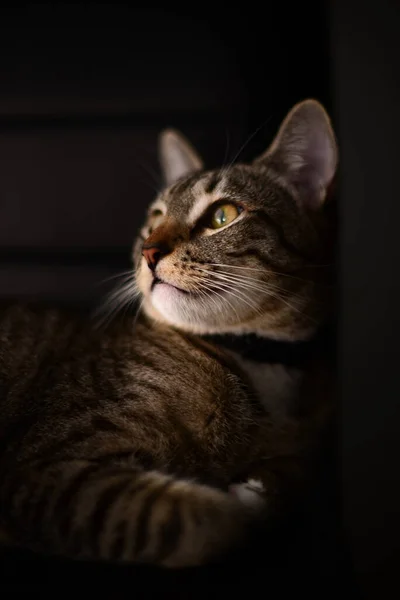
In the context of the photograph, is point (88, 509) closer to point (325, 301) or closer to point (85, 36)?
point (325, 301)

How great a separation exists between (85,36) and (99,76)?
9 centimetres

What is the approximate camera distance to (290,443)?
110cm

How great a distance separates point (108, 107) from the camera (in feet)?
4.55

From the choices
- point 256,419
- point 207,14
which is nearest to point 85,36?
point 207,14

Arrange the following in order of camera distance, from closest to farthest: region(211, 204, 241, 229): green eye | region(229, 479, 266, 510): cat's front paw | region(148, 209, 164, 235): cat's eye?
region(229, 479, 266, 510): cat's front paw, region(211, 204, 241, 229): green eye, region(148, 209, 164, 235): cat's eye

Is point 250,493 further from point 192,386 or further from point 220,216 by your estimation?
point 220,216

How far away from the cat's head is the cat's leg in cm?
33

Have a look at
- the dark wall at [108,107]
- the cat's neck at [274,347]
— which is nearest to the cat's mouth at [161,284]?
→ the cat's neck at [274,347]

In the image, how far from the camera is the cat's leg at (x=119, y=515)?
87cm

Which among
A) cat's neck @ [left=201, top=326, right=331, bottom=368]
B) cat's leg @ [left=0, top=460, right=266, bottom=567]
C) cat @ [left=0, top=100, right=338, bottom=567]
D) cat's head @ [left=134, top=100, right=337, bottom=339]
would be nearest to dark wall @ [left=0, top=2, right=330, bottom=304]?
cat's head @ [left=134, top=100, right=337, bottom=339]

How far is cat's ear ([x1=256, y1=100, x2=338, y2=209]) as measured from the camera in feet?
3.51

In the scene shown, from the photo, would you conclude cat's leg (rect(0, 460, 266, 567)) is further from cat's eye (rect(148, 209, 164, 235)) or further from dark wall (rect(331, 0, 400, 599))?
cat's eye (rect(148, 209, 164, 235))

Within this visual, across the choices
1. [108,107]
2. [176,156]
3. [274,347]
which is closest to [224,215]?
[274,347]

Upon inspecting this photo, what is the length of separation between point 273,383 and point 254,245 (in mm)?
281
